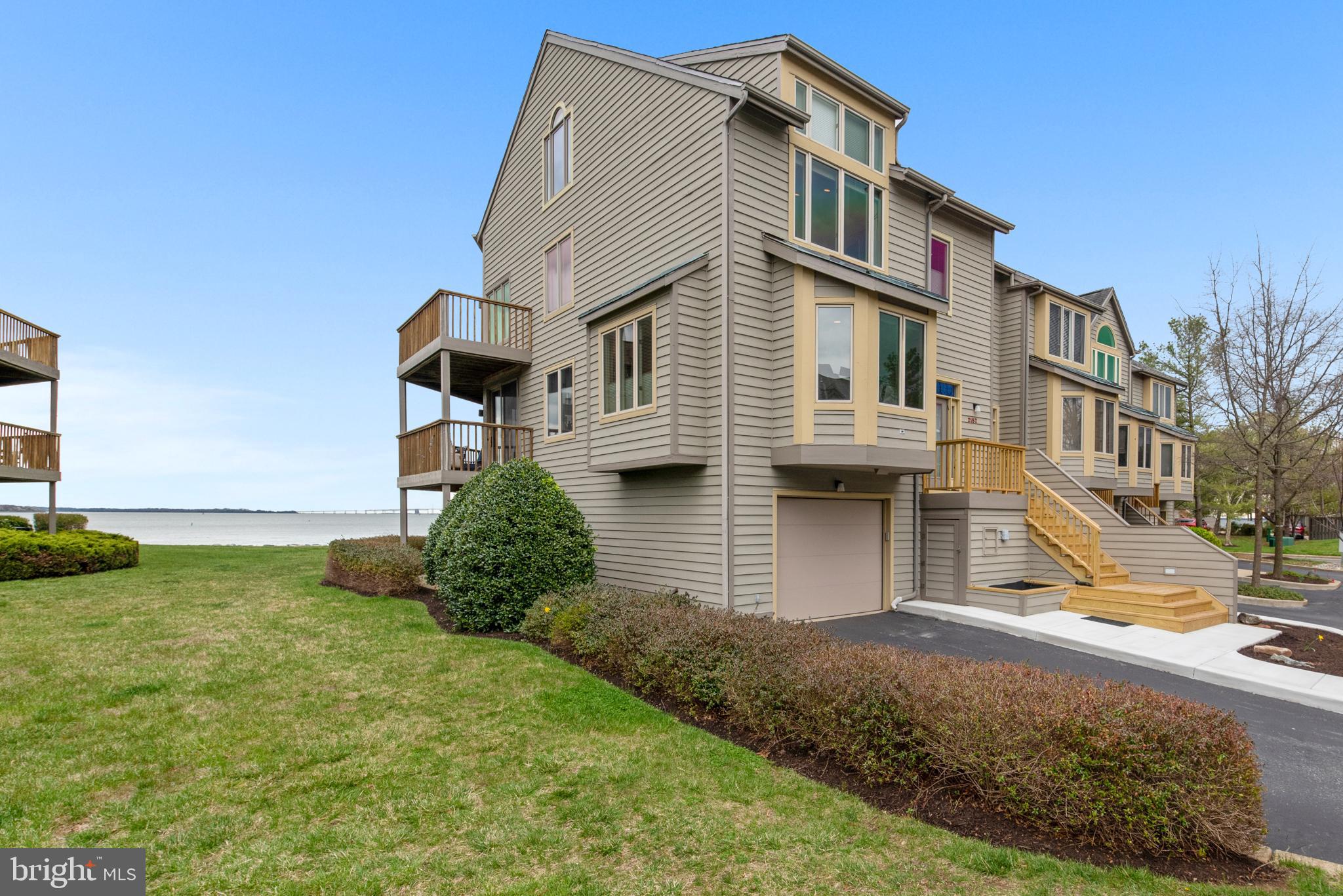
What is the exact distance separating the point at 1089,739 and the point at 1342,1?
15.0m

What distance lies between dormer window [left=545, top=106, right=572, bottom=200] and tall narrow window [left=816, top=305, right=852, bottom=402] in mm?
7422

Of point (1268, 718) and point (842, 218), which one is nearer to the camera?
point (1268, 718)

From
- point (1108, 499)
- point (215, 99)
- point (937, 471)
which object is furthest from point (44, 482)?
point (1108, 499)

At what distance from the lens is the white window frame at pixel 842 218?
426 inches

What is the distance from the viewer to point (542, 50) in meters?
15.1

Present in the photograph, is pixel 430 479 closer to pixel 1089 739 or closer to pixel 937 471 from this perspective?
pixel 937 471

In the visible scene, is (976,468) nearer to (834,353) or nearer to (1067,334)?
(834,353)

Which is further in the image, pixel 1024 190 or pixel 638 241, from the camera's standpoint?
pixel 1024 190

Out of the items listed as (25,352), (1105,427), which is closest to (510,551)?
(1105,427)

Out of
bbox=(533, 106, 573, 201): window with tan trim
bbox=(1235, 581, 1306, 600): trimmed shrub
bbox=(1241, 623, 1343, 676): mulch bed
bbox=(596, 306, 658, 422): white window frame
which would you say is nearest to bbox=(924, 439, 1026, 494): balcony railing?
bbox=(1241, 623, 1343, 676): mulch bed

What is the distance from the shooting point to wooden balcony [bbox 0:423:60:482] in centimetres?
1978

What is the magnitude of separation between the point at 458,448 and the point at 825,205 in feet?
30.0

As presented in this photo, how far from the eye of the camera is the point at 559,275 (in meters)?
14.4

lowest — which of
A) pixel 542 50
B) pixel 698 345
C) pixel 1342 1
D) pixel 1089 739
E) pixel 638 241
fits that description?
pixel 1089 739
